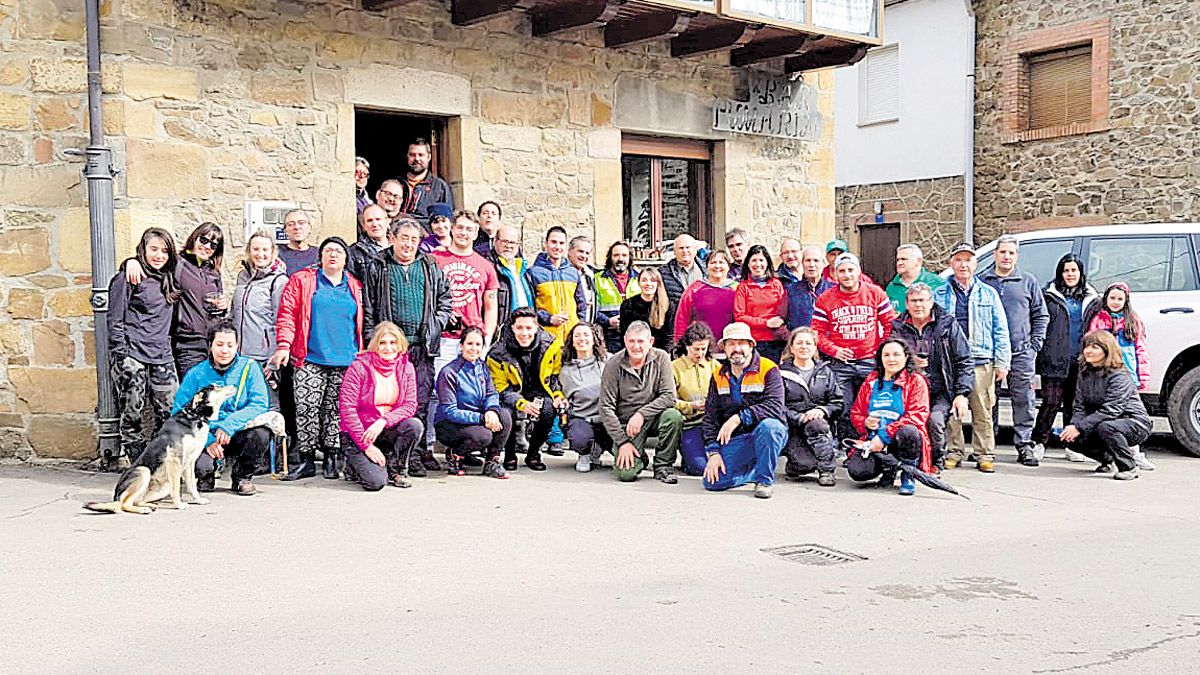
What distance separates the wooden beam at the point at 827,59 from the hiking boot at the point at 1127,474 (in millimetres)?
5123

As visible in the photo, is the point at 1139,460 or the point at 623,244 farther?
the point at 623,244

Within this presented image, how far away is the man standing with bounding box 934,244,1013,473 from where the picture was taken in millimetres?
8719

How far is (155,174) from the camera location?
851 cm

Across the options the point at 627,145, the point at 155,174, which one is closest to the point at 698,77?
the point at 627,145

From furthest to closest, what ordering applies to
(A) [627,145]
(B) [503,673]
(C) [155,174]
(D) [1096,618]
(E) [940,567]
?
(A) [627,145] < (C) [155,174] < (E) [940,567] < (D) [1096,618] < (B) [503,673]

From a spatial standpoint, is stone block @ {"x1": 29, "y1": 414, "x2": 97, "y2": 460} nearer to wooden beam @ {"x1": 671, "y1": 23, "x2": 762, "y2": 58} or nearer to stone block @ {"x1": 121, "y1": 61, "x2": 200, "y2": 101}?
stone block @ {"x1": 121, "y1": 61, "x2": 200, "y2": 101}

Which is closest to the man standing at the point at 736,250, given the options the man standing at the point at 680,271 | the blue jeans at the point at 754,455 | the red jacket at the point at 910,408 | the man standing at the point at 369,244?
the man standing at the point at 680,271

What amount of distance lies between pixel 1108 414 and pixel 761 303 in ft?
8.41

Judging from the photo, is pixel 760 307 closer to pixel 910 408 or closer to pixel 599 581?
pixel 910 408

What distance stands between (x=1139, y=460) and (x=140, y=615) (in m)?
7.02

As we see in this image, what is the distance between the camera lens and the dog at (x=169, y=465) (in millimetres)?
6957

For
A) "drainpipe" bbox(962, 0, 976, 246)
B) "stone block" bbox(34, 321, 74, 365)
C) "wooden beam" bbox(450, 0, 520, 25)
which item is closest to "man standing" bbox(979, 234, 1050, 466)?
"wooden beam" bbox(450, 0, 520, 25)

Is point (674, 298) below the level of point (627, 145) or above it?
below

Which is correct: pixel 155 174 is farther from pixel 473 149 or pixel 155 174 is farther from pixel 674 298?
pixel 674 298
